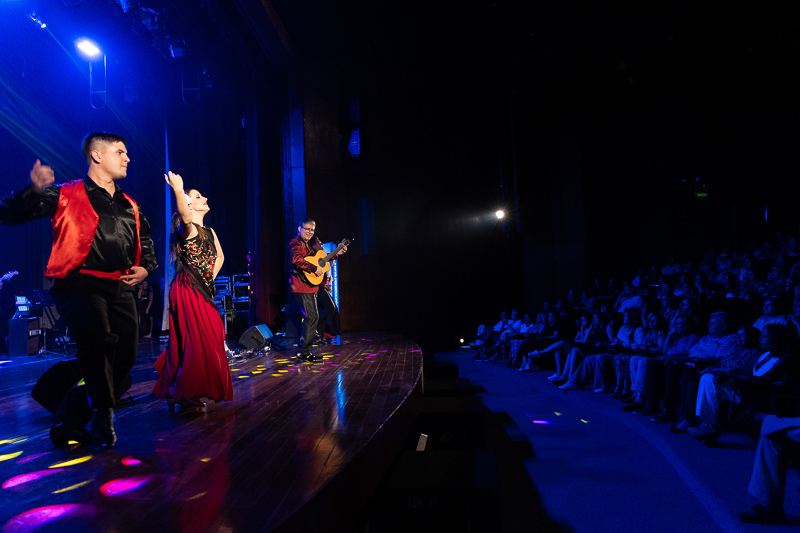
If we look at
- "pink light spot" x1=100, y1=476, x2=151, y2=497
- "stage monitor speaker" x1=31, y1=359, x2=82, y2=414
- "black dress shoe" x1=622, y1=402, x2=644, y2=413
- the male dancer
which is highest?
the male dancer

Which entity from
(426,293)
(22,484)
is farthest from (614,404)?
(426,293)

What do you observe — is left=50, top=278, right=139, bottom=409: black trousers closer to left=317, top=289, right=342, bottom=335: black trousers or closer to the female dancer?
the female dancer

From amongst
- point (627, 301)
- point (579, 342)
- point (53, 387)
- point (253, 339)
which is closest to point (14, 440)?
point (53, 387)

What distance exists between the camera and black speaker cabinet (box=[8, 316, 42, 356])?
24.0ft

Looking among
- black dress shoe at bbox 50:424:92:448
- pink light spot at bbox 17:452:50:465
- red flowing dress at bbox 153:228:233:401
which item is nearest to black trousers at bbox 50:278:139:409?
black dress shoe at bbox 50:424:92:448

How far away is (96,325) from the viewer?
6.07 ft

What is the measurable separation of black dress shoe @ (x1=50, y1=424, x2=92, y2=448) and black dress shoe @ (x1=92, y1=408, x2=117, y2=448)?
0.06 m

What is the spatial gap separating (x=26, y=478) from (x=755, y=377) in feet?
13.0

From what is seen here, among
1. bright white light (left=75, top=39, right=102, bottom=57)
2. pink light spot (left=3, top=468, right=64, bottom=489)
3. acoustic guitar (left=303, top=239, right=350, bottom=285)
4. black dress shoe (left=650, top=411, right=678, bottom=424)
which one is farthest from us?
bright white light (left=75, top=39, right=102, bottom=57)

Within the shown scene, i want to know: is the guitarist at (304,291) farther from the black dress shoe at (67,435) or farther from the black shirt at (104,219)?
the black dress shoe at (67,435)

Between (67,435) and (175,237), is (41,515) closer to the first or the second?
(67,435)

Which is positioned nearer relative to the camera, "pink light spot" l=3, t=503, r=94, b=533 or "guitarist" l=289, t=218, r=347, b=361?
"pink light spot" l=3, t=503, r=94, b=533

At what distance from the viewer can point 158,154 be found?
33.5ft

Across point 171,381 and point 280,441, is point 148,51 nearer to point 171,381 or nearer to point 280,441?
point 171,381
